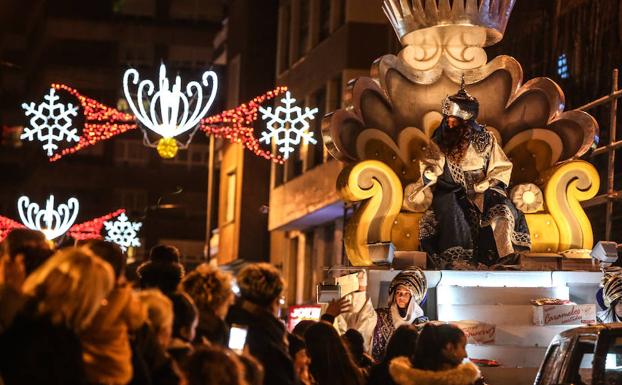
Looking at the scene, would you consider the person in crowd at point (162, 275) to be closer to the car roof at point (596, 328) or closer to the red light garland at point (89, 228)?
the car roof at point (596, 328)

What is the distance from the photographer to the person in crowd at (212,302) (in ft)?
29.2

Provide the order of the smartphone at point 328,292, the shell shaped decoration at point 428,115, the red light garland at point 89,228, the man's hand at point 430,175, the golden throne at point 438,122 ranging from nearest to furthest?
1. the smartphone at point 328,292
2. the man's hand at point 430,175
3. the golden throne at point 438,122
4. the shell shaped decoration at point 428,115
5. the red light garland at point 89,228

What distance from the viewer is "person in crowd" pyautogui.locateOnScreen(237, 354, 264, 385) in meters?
7.98

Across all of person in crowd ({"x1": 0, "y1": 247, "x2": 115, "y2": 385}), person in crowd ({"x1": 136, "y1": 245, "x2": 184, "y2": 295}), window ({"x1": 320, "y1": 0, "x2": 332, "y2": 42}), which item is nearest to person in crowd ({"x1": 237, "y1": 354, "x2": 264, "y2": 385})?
person in crowd ({"x1": 136, "y1": 245, "x2": 184, "y2": 295})

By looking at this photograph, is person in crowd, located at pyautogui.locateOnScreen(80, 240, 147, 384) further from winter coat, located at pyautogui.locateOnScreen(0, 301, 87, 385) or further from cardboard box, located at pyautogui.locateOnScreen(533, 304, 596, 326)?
cardboard box, located at pyautogui.locateOnScreen(533, 304, 596, 326)

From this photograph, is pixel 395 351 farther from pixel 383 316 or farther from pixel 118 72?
pixel 118 72

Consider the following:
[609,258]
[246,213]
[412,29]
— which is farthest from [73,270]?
[246,213]

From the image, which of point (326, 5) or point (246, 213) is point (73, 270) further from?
point (246, 213)

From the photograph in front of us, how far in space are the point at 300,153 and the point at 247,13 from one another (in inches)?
406

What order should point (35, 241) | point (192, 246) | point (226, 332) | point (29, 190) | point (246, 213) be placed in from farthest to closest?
point (29, 190), point (192, 246), point (246, 213), point (226, 332), point (35, 241)

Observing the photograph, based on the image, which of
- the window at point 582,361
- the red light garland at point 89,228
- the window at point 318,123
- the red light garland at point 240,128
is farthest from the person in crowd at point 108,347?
the red light garland at point 89,228

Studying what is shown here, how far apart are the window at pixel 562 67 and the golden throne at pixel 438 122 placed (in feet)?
25.6

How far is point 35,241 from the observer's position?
25.5ft

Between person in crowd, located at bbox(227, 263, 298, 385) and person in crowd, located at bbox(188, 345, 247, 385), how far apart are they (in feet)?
4.47
